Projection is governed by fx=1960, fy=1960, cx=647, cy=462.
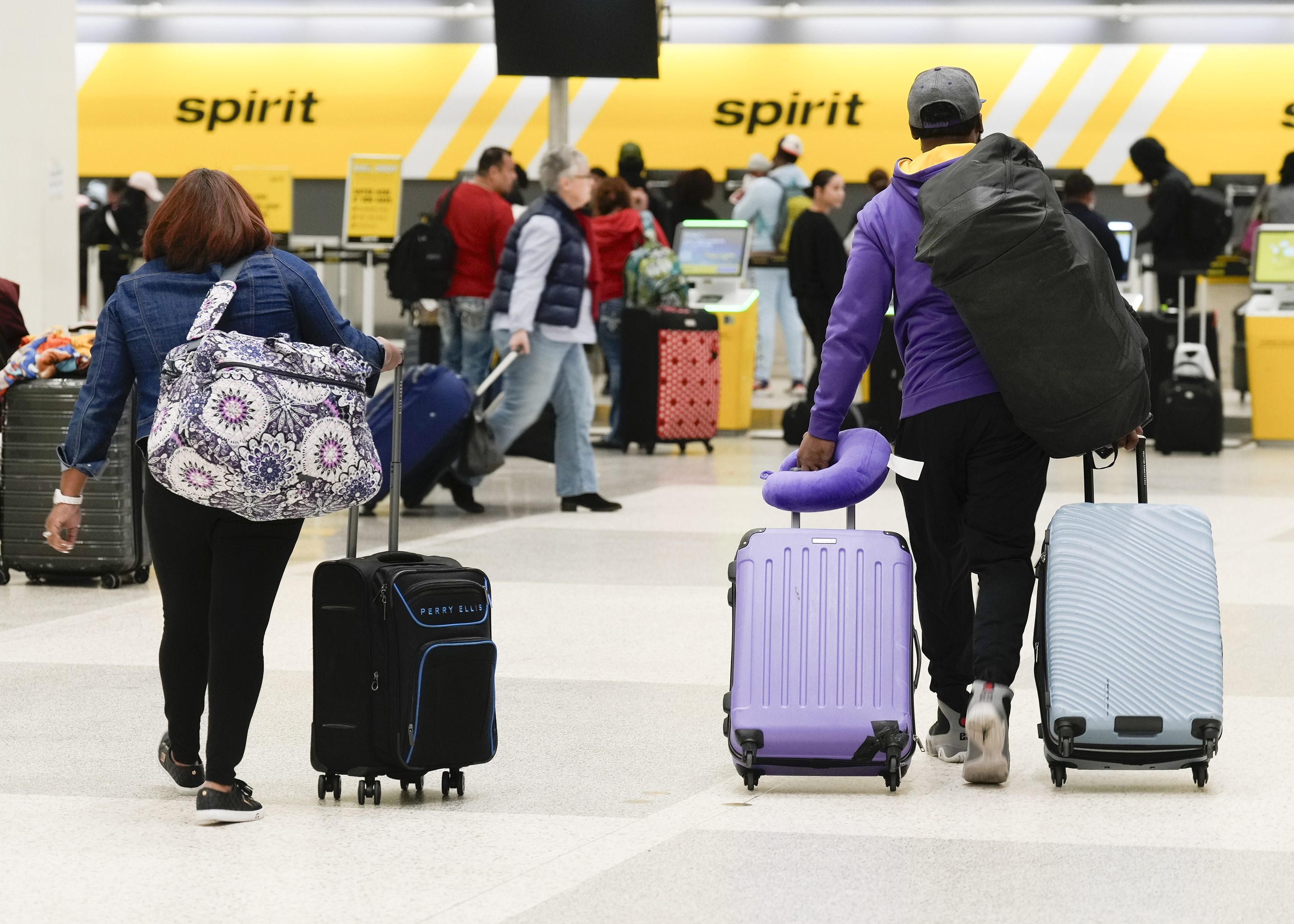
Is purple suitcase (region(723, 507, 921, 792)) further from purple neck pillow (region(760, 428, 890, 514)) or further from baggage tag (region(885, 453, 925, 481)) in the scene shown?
baggage tag (region(885, 453, 925, 481))

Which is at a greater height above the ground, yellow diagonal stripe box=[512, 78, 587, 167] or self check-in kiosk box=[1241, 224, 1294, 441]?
yellow diagonal stripe box=[512, 78, 587, 167]

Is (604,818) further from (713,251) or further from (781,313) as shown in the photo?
(781,313)

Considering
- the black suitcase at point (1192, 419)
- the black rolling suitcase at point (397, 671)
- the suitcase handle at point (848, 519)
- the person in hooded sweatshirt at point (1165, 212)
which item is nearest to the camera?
the black rolling suitcase at point (397, 671)

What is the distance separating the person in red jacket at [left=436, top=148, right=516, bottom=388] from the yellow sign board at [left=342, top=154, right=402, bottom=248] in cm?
574

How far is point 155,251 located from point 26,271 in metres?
5.63

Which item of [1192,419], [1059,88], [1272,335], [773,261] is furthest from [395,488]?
[1059,88]

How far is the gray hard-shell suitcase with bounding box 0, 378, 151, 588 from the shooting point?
753cm

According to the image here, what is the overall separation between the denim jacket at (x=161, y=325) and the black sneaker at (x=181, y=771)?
26.5 inches

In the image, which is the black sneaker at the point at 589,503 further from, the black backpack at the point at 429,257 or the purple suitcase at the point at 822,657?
the purple suitcase at the point at 822,657

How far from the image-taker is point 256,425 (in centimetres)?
398

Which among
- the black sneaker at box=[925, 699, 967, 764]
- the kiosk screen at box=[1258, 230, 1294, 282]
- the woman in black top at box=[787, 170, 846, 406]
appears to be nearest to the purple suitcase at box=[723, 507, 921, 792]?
the black sneaker at box=[925, 699, 967, 764]

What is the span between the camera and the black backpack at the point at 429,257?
1141 centimetres

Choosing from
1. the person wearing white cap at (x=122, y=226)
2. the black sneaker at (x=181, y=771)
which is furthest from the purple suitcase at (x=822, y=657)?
the person wearing white cap at (x=122, y=226)

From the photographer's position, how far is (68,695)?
18.3ft
